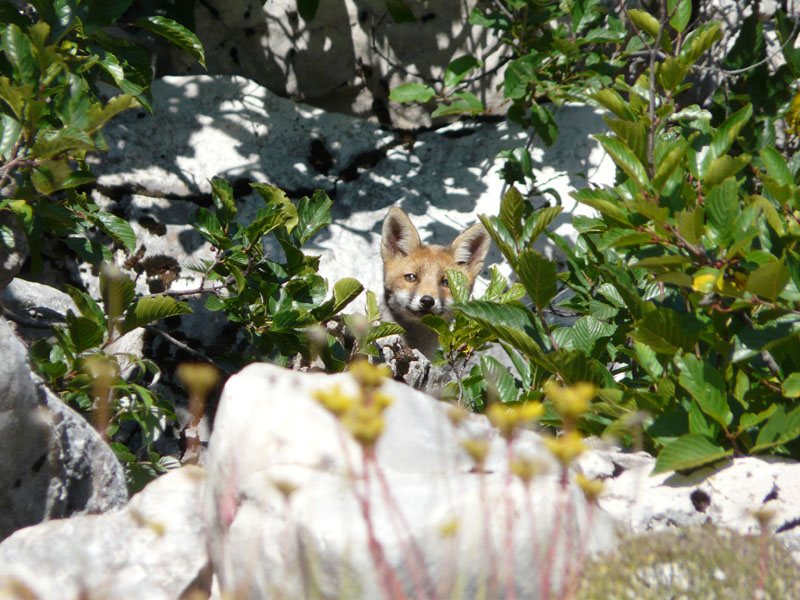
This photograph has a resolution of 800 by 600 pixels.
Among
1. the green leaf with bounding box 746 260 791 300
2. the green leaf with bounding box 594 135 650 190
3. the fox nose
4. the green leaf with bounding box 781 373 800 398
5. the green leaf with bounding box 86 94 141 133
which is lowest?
the fox nose

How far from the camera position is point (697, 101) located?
6426mm

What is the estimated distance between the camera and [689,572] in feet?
5.88

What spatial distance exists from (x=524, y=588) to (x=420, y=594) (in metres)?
0.37

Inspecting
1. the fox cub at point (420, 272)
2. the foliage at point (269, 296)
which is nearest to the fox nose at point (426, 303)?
the fox cub at point (420, 272)

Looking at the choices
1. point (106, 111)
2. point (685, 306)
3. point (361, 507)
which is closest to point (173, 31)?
point (106, 111)

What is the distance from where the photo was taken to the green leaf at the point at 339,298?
149 inches

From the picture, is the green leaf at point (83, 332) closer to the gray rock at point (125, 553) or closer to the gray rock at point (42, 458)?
the gray rock at point (42, 458)

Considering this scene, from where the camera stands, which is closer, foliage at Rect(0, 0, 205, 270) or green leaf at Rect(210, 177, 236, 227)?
foliage at Rect(0, 0, 205, 270)

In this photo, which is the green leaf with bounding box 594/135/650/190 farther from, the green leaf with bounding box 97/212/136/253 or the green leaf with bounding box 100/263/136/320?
the green leaf with bounding box 97/212/136/253

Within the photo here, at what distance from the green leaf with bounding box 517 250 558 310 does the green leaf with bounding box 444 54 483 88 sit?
10.1 feet

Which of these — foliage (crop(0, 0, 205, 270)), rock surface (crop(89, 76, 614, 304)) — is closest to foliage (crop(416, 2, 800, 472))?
foliage (crop(0, 0, 205, 270))

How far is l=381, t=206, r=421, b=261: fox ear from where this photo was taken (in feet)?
19.5

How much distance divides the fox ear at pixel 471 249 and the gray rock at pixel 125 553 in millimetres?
4074

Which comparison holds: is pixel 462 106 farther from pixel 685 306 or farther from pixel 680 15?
pixel 685 306
